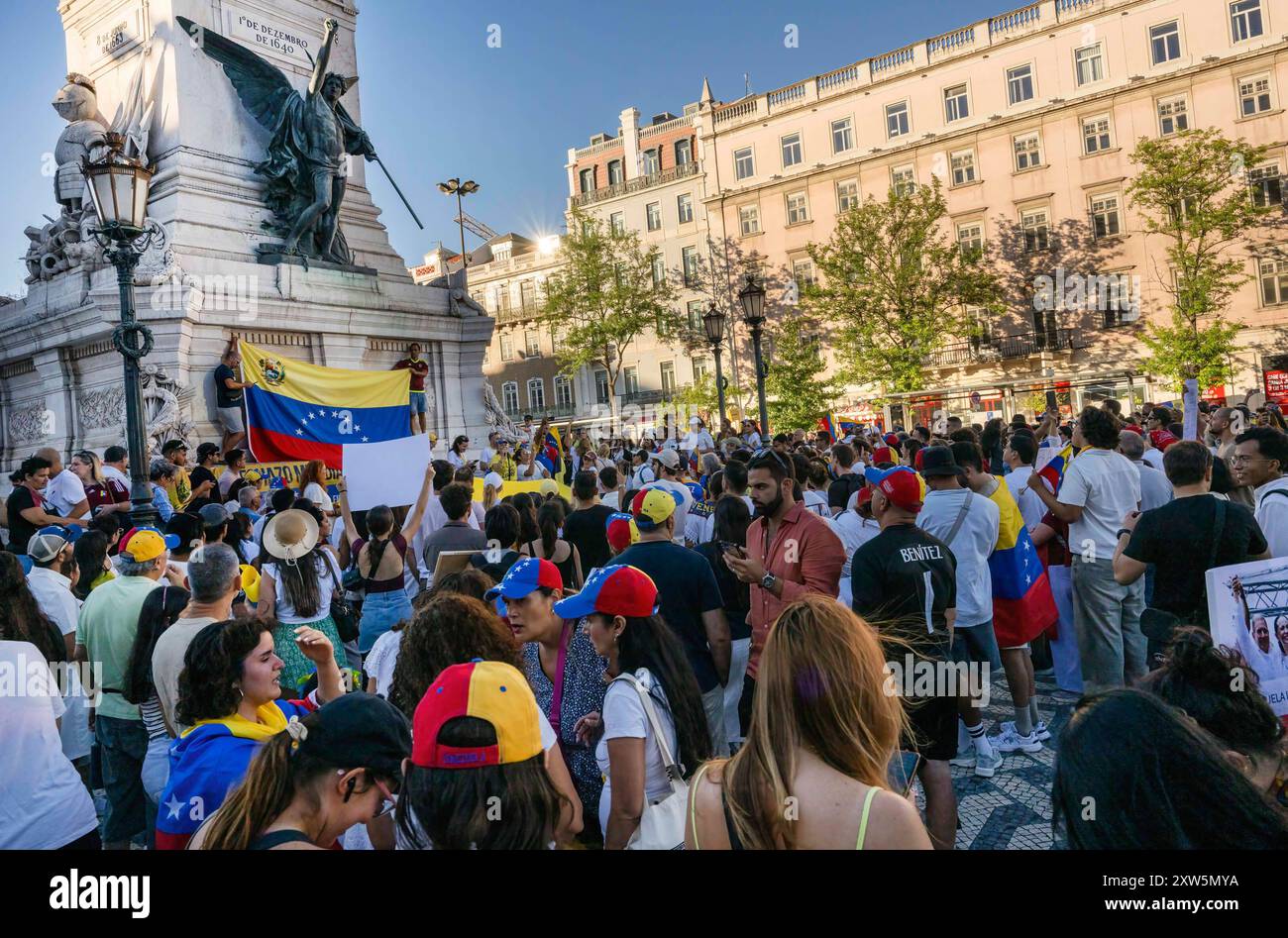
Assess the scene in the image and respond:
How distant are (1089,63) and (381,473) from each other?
41.8 m

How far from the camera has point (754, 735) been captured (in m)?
2.02

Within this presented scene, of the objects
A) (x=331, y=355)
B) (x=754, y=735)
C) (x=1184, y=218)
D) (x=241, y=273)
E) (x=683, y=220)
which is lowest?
(x=754, y=735)

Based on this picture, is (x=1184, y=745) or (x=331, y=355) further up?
(x=331, y=355)

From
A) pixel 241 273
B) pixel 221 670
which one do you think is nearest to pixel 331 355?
pixel 241 273

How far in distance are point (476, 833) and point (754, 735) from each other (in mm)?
723

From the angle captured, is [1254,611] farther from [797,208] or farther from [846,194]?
[797,208]

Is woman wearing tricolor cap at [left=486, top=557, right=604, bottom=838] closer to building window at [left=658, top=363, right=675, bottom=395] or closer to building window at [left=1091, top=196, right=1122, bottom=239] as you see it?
building window at [left=1091, top=196, right=1122, bottom=239]

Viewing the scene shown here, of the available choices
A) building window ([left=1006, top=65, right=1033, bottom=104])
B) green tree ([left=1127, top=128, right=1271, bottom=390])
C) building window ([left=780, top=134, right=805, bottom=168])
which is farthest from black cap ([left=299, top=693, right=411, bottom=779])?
building window ([left=780, top=134, right=805, bottom=168])

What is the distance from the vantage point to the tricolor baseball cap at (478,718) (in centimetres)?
209

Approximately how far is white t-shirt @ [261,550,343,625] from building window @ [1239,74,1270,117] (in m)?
42.7

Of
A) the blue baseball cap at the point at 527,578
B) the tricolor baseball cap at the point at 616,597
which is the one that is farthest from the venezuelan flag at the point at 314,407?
the tricolor baseball cap at the point at 616,597
